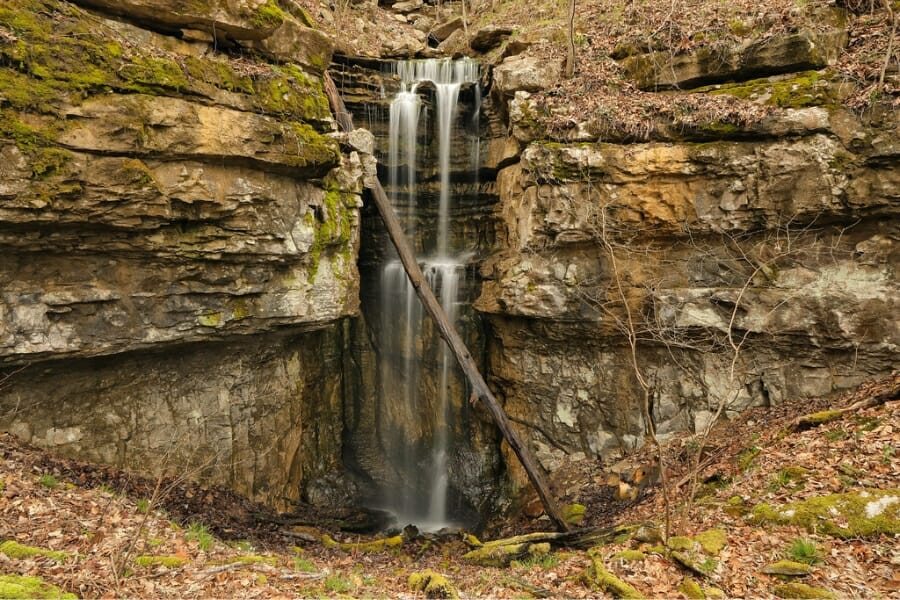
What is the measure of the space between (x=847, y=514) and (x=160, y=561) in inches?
301

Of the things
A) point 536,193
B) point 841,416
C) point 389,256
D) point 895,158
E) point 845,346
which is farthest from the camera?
point 389,256

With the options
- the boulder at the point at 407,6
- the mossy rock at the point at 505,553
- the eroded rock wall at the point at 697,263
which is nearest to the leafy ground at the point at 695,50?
the eroded rock wall at the point at 697,263

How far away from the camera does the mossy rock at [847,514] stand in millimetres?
4832

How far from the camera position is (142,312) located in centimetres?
746

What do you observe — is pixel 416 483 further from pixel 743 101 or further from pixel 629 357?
pixel 743 101

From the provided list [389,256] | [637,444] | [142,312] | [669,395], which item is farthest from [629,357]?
[142,312]

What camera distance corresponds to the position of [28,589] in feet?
11.7

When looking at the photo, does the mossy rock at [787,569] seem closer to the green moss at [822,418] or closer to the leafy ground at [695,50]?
the green moss at [822,418]

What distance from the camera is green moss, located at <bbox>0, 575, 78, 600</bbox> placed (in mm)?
3439

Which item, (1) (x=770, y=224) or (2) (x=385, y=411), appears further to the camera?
(2) (x=385, y=411)

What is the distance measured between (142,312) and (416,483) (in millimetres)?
8137

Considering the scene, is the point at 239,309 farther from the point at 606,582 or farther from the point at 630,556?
the point at 630,556

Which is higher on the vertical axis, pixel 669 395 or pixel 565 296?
pixel 565 296

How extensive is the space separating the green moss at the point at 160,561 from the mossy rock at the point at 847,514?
6879 mm
